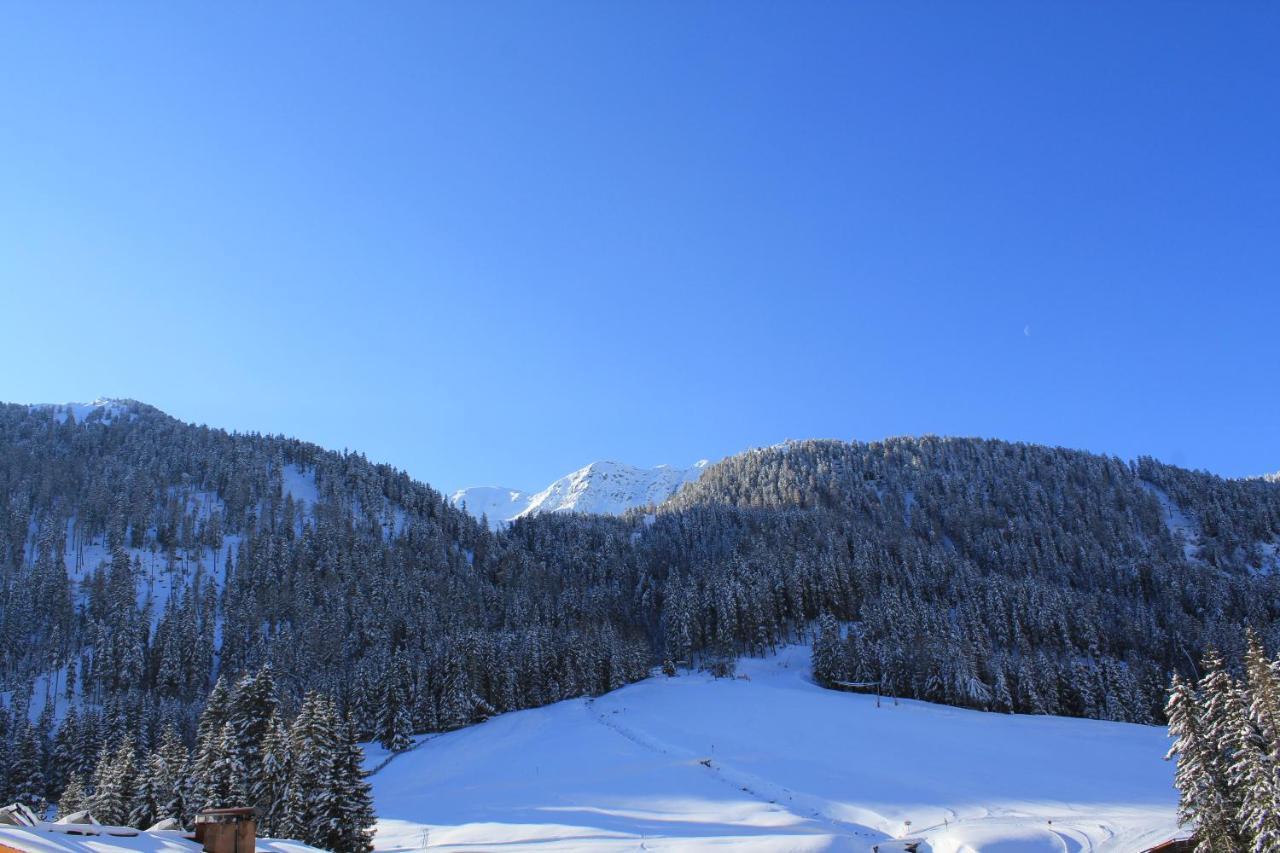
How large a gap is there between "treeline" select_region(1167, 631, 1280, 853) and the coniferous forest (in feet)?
2.45

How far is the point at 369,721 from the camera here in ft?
307

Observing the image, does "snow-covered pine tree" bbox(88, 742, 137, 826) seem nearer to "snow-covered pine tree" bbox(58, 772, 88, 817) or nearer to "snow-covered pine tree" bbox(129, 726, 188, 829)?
"snow-covered pine tree" bbox(129, 726, 188, 829)

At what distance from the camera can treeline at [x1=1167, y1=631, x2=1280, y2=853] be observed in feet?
99.2

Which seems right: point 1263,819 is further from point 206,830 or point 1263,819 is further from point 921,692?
point 921,692

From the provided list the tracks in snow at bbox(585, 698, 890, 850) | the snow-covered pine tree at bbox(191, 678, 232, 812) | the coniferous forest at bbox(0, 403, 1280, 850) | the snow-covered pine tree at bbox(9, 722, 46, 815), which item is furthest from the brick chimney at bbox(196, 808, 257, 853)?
the snow-covered pine tree at bbox(9, 722, 46, 815)

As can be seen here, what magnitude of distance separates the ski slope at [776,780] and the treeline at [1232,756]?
364 inches

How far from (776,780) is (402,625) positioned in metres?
102

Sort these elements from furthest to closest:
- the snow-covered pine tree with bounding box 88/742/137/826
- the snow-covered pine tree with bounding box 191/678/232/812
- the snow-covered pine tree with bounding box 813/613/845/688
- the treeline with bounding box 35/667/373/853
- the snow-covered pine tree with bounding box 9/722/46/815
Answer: the snow-covered pine tree with bounding box 813/613/845/688, the snow-covered pine tree with bounding box 9/722/46/815, the snow-covered pine tree with bounding box 88/742/137/826, the snow-covered pine tree with bounding box 191/678/232/812, the treeline with bounding box 35/667/373/853

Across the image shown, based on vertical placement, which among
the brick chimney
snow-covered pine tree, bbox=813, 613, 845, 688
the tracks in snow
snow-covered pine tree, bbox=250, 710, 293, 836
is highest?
snow-covered pine tree, bbox=813, 613, 845, 688

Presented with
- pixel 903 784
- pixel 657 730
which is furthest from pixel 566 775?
pixel 903 784

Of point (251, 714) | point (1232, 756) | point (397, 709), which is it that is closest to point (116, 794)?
point (251, 714)

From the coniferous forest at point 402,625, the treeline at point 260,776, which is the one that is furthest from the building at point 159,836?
the coniferous forest at point 402,625

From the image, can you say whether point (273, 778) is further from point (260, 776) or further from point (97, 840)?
point (97, 840)

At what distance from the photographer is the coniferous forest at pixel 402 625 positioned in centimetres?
5138
